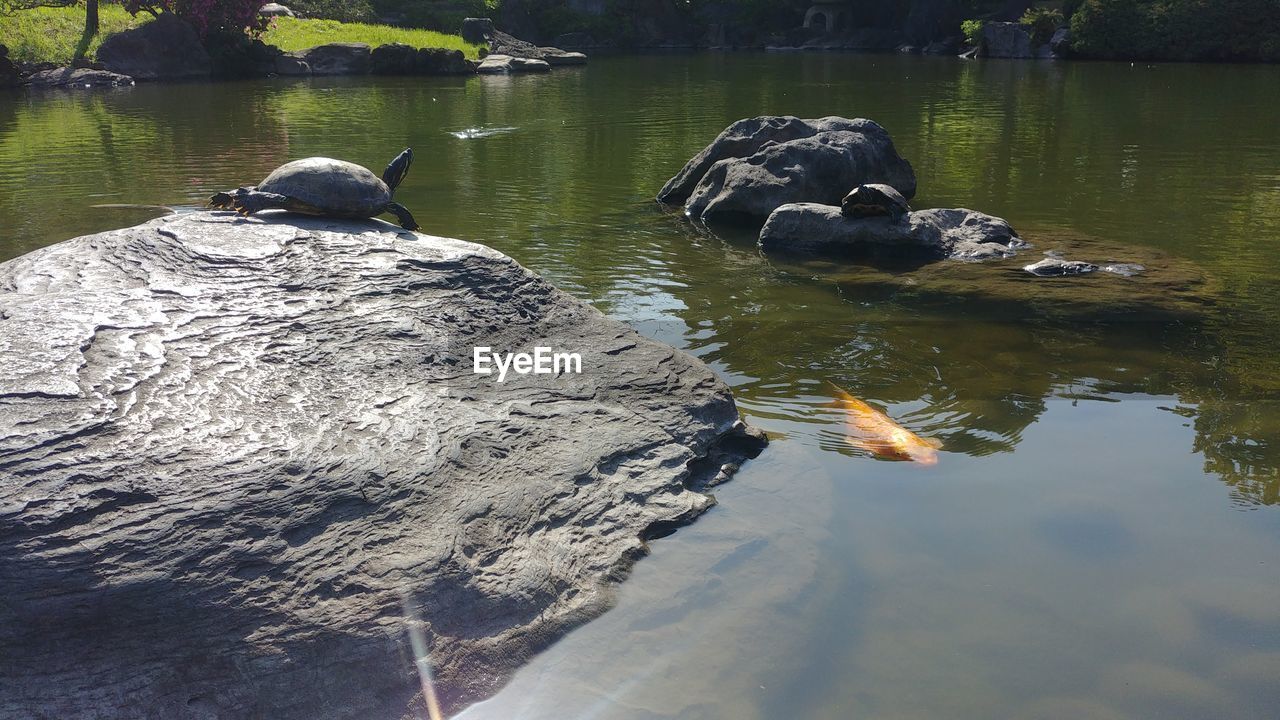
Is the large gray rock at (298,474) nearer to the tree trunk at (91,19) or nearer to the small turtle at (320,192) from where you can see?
the small turtle at (320,192)

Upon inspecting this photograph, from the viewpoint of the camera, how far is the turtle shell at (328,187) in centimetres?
629

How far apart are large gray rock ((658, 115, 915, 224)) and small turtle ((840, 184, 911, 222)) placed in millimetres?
1222

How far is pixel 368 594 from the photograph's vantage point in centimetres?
314

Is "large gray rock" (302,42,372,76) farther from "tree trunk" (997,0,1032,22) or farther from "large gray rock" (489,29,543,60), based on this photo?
"tree trunk" (997,0,1032,22)

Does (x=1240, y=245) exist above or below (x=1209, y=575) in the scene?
above

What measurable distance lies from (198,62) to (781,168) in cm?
2593

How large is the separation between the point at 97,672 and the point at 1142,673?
10.7ft

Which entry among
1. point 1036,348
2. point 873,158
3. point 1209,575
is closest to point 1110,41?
point 873,158

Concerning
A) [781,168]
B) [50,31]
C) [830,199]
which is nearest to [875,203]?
[830,199]

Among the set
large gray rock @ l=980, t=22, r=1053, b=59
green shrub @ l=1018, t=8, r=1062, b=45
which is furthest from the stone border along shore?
green shrub @ l=1018, t=8, r=1062, b=45

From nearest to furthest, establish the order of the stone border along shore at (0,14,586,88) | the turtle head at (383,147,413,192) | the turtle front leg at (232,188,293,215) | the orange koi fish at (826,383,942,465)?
the orange koi fish at (826,383,942,465) → the turtle front leg at (232,188,293,215) → the turtle head at (383,147,413,192) → the stone border along shore at (0,14,586,88)

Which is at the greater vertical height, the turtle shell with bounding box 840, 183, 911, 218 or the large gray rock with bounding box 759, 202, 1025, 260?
the turtle shell with bounding box 840, 183, 911, 218

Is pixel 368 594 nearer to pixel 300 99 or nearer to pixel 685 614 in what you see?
pixel 685 614

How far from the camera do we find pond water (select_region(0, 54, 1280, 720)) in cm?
322
